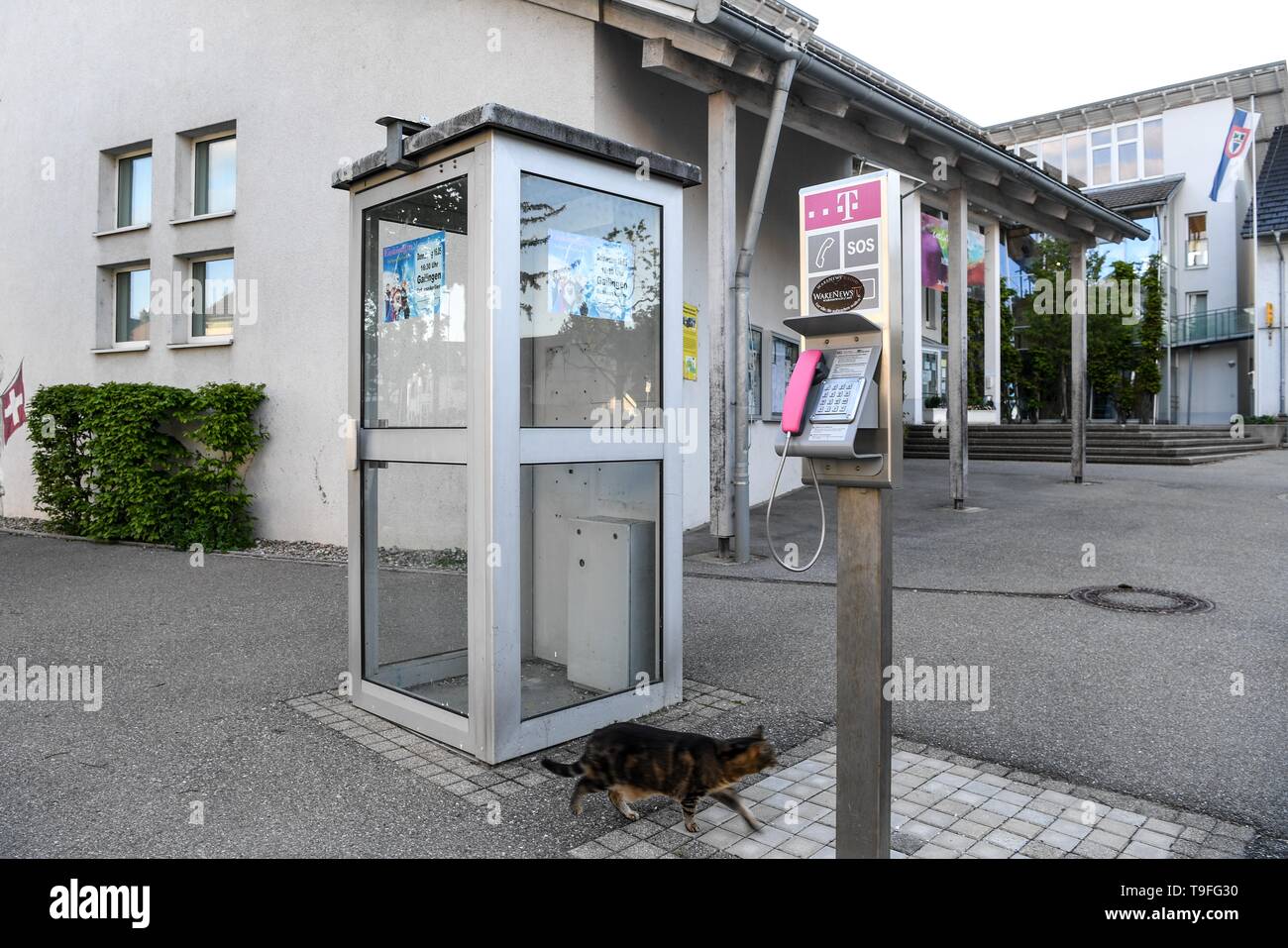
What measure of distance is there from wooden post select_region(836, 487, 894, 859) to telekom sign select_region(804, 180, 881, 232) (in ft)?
2.47

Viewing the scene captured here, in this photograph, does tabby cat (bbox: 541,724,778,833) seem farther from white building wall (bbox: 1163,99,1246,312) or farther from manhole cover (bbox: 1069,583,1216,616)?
white building wall (bbox: 1163,99,1246,312)

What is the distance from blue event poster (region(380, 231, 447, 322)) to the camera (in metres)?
4.71

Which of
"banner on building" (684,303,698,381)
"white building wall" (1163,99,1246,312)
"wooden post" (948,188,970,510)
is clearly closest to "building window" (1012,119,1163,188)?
"white building wall" (1163,99,1246,312)

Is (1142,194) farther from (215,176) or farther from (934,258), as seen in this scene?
(215,176)

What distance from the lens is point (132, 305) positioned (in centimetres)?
1359

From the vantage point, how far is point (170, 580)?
8883 millimetres

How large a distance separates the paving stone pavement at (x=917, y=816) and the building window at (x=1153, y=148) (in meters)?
40.4

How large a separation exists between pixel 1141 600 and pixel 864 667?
17.8ft

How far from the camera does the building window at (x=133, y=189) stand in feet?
44.5

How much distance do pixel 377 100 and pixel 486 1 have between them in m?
1.70

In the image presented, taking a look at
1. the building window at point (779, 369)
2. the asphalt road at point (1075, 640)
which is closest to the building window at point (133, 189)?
the building window at point (779, 369)

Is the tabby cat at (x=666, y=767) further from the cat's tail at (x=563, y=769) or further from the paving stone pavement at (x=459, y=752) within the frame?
the paving stone pavement at (x=459, y=752)

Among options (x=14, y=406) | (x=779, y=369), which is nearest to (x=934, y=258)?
(x=779, y=369)
